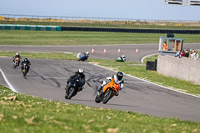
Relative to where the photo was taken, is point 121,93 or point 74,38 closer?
point 121,93

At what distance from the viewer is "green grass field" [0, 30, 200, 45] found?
220 ft

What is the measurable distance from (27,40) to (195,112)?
5233 cm

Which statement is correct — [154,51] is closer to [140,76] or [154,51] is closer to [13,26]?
[13,26]

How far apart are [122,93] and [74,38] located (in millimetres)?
51413

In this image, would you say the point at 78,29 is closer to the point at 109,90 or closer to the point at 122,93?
the point at 122,93

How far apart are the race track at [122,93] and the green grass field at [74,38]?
33592 mm

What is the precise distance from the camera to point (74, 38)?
73.4 meters

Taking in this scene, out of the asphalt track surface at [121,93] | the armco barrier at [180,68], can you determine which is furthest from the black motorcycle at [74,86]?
the armco barrier at [180,68]

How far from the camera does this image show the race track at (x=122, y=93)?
1760 centimetres

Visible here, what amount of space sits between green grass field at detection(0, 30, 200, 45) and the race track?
110ft

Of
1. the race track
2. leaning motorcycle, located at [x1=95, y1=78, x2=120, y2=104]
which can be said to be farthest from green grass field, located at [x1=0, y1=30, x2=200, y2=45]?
leaning motorcycle, located at [x1=95, y1=78, x2=120, y2=104]

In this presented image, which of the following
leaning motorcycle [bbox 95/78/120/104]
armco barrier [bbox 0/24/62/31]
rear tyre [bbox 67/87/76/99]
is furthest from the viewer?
armco barrier [bbox 0/24/62/31]

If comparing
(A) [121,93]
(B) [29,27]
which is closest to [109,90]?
(A) [121,93]

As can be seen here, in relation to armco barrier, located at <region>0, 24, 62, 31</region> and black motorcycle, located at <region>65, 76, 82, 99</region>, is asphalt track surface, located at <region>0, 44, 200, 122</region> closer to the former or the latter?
black motorcycle, located at <region>65, 76, 82, 99</region>
